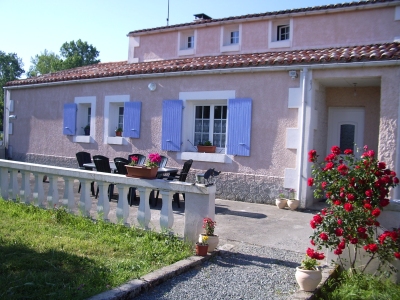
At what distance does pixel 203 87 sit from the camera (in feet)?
31.4

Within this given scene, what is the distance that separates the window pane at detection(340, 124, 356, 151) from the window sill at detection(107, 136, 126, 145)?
5.74 m

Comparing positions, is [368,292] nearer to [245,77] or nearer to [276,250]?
[276,250]

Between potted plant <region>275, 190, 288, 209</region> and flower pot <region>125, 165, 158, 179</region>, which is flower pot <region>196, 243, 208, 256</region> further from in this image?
potted plant <region>275, 190, 288, 209</region>

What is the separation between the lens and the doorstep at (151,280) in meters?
3.33

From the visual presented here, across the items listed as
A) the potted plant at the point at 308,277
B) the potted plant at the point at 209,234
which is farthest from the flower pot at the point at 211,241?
the potted plant at the point at 308,277

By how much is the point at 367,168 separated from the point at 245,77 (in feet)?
17.8

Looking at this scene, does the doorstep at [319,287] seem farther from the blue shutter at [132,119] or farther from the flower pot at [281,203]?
the blue shutter at [132,119]

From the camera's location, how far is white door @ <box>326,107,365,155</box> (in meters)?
8.97

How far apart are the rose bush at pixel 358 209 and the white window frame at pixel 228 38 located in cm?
830

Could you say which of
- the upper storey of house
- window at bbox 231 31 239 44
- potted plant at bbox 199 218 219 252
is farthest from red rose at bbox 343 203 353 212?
window at bbox 231 31 239 44

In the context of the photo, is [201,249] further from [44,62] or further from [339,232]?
[44,62]

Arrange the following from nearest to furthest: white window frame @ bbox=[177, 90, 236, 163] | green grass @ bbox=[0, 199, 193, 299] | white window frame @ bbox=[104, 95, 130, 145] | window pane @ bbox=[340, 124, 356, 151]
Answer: green grass @ bbox=[0, 199, 193, 299]
window pane @ bbox=[340, 124, 356, 151]
white window frame @ bbox=[177, 90, 236, 163]
white window frame @ bbox=[104, 95, 130, 145]

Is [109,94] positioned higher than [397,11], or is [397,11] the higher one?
[397,11]

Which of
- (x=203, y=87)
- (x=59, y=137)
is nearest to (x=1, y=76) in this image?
(x=59, y=137)
